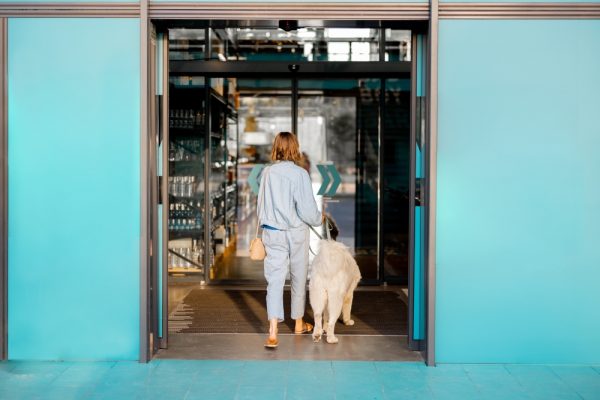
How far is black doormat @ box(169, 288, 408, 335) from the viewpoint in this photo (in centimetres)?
618

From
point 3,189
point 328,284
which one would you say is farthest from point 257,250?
point 3,189

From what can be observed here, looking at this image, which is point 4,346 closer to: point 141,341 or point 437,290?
point 141,341

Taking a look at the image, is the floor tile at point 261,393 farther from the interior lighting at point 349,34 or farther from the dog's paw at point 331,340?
the interior lighting at point 349,34

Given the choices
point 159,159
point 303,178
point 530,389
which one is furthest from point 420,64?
point 530,389

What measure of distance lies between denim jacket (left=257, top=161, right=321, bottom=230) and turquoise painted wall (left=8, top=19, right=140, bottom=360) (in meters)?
1.00

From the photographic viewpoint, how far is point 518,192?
200 inches

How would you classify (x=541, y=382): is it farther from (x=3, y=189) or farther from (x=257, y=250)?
(x=3, y=189)

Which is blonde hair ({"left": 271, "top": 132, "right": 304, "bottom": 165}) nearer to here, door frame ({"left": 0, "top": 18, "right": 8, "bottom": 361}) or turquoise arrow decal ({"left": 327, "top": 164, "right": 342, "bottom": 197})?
door frame ({"left": 0, "top": 18, "right": 8, "bottom": 361})

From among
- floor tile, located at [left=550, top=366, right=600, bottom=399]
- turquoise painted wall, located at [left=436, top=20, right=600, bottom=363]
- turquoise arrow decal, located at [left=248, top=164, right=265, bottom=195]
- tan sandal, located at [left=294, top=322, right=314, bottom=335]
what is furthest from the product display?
floor tile, located at [left=550, top=366, right=600, bottom=399]

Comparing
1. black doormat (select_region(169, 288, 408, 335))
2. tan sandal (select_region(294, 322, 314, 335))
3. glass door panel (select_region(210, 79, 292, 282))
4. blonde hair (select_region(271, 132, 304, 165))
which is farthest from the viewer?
glass door panel (select_region(210, 79, 292, 282))

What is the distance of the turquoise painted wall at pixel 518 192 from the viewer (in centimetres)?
502

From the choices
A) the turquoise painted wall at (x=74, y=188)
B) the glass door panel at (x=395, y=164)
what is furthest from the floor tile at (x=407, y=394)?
the glass door panel at (x=395, y=164)

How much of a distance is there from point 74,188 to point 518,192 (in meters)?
2.97

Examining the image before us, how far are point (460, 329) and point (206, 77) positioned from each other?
437cm
